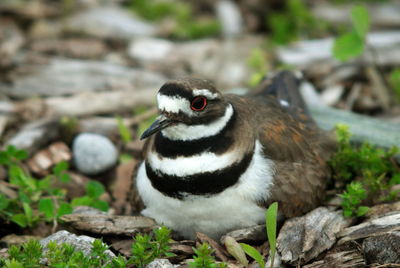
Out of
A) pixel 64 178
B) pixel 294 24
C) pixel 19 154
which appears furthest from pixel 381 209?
pixel 294 24

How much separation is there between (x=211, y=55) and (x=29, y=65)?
255 cm

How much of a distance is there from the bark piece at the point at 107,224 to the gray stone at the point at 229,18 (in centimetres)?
469

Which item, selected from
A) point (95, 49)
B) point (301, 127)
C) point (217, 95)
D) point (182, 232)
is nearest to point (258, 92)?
point (301, 127)

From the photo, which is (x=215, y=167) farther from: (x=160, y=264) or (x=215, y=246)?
(x=160, y=264)

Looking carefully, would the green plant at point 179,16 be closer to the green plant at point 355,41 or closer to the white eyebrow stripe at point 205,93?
the green plant at point 355,41

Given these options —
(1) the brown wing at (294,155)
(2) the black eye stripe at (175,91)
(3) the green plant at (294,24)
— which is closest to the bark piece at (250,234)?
(1) the brown wing at (294,155)

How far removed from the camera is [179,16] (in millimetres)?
9219

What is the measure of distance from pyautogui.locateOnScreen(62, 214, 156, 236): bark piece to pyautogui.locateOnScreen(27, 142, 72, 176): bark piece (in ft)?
5.07

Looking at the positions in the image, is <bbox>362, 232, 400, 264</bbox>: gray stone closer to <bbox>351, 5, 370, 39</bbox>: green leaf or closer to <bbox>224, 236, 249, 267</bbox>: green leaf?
<bbox>224, 236, 249, 267</bbox>: green leaf

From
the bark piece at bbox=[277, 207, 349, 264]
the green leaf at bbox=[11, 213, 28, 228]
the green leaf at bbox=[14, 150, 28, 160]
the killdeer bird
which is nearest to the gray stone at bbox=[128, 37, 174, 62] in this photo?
the green leaf at bbox=[14, 150, 28, 160]

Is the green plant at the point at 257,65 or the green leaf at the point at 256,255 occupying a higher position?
the green plant at the point at 257,65

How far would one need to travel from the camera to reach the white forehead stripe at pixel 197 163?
4.62 m

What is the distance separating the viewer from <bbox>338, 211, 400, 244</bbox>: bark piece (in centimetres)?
443

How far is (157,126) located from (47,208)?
4.16ft
